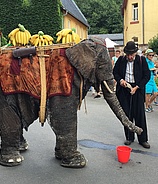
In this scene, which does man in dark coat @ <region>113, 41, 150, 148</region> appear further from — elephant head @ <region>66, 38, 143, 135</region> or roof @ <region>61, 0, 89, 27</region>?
roof @ <region>61, 0, 89, 27</region>

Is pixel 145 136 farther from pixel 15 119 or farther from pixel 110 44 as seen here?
pixel 110 44

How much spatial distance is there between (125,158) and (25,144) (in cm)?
160

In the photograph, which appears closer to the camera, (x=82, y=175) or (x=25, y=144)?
(x=82, y=175)

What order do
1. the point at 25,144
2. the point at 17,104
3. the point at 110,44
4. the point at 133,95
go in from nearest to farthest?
1. the point at 17,104
2. the point at 25,144
3. the point at 133,95
4. the point at 110,44

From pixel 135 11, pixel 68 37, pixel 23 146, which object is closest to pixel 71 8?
pixel 135 11

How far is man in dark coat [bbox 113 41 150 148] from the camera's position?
532 cm

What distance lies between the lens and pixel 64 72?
4012mm

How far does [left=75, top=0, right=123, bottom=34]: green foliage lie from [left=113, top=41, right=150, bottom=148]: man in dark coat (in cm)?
5188

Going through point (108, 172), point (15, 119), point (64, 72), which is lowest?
point (108, 172)

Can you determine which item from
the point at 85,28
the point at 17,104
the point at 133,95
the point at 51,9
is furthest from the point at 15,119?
the point at 85,28

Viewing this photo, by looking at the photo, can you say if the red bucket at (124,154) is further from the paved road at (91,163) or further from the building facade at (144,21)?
the building facade at (144,21)

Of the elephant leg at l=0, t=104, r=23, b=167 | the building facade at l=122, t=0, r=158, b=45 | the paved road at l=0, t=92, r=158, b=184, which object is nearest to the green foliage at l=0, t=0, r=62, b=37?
the building facade at l=122, t=0, r=158, b=45

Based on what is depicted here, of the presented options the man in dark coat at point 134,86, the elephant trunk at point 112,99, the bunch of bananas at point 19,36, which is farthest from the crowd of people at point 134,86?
the bunch of bananas at point 19,36

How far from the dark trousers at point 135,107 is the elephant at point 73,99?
1170 mm
